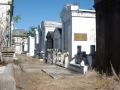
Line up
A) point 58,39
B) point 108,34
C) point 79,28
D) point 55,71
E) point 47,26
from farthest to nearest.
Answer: point 47,26, point 58,39, point 79,28, point 55,71, point 108,34

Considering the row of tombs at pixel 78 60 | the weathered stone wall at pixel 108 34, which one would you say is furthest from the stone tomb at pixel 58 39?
the weathered stone wall at pixel 108 34

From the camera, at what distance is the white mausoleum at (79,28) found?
1488 centimetres

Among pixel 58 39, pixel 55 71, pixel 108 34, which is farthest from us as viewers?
pixel 58 39

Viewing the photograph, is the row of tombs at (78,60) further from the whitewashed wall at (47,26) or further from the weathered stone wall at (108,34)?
the whitewashed wall at (47,26)

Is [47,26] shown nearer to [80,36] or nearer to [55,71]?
[80,36]

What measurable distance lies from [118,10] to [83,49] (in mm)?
7710

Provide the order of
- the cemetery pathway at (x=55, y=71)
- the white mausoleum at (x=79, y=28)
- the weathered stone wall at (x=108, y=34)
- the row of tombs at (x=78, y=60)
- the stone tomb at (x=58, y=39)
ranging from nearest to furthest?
1. the weathered stone wall at (x=108, y=34)
2. the cemetery pathway at (x=55, y=71)
3. the row of tombs at (x=78, y=60)
4. the white mausoleum at (x=79, y=28)
5. the stone tomb at (x=58, y=39)

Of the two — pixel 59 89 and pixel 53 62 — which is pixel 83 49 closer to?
pixel 53 62

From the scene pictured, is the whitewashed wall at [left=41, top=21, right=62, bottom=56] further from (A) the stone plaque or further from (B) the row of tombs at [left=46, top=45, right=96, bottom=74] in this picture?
(A) the stone plaque

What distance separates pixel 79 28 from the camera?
592 inches

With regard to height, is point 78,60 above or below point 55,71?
above

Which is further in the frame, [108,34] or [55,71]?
[55,71]

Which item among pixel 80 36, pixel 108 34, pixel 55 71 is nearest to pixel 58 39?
pixel 80 36

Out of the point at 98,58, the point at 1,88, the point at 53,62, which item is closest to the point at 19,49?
the point at 53,62
